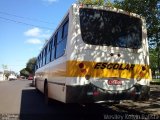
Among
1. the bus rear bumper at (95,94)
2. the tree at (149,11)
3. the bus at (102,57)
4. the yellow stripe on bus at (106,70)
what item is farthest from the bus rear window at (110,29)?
the tree at (149,11)

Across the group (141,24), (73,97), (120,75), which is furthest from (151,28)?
(73,97)

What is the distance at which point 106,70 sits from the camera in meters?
8.73

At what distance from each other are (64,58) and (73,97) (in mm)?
1306

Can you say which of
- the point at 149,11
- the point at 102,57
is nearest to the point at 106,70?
the point at 102,57

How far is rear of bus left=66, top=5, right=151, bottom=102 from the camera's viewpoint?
8.38 meters

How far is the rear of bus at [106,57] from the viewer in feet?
27.5

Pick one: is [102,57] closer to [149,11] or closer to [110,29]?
[110,29]

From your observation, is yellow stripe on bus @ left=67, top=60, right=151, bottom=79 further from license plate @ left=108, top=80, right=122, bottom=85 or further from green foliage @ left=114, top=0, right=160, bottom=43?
green foliage @ left=114, top=0, right=160, bottom=43

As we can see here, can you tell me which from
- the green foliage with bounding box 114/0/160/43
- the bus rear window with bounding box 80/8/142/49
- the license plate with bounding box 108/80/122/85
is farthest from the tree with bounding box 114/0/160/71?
the license plate with bounding box 108/80/122/85

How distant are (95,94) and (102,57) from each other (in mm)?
1103

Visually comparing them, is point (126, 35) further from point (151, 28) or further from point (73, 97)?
point (151, 28)

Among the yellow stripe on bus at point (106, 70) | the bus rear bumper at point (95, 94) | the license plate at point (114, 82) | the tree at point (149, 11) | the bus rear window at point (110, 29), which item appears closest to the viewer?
the bus rear bumper at point (95, 94)

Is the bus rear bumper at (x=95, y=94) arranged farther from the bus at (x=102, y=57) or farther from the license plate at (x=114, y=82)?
the license plate at (x=114, y=82)

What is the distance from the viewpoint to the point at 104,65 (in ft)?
28.6
